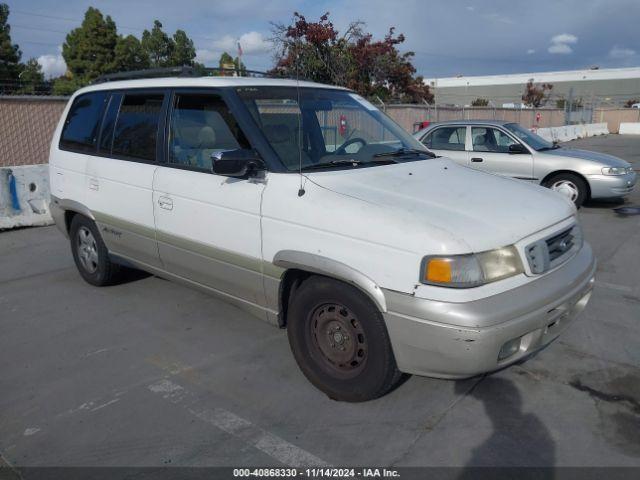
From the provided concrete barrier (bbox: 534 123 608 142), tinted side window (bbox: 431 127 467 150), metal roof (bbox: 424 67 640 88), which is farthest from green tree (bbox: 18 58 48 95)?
metal roof (bbox: 424 67 640 88)

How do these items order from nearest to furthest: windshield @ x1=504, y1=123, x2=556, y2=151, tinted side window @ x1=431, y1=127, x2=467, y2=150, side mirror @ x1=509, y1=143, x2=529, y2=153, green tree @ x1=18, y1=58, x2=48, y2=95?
side mirror @ x1=509, y1=143, x2=529, y2=153 → windshield @ x1=504, y1=123, x2=556, y2=151 → tinted side window @ x1=431, y1=127, x2=467, y2=150 → green tree @ x1=18, y1=58, x2=48, y2=95

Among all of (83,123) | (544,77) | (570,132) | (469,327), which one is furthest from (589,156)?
(544,77)

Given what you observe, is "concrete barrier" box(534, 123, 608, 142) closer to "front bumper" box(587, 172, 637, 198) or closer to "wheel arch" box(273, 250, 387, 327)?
"front bumper" box(587, 172, 637, 198)

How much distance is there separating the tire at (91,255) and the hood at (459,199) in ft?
9.37

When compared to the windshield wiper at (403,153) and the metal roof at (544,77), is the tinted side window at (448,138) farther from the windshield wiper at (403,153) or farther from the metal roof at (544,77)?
the metal roof at (544,77)

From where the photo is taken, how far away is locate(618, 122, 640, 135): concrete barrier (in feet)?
119

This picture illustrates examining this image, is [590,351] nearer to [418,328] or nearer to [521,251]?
[521,251]

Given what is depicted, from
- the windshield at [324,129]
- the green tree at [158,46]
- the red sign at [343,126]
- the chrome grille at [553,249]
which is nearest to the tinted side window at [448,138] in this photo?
the windshield at [324,129]

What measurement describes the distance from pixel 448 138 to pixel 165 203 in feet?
22.9

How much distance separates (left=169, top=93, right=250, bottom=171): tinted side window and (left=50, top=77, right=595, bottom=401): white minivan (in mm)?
13

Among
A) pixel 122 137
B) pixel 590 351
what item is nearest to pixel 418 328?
pixel 590 351

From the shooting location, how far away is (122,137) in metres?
4.73

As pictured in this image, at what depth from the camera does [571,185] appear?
941cm

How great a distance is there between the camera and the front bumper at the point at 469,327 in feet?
9.02
